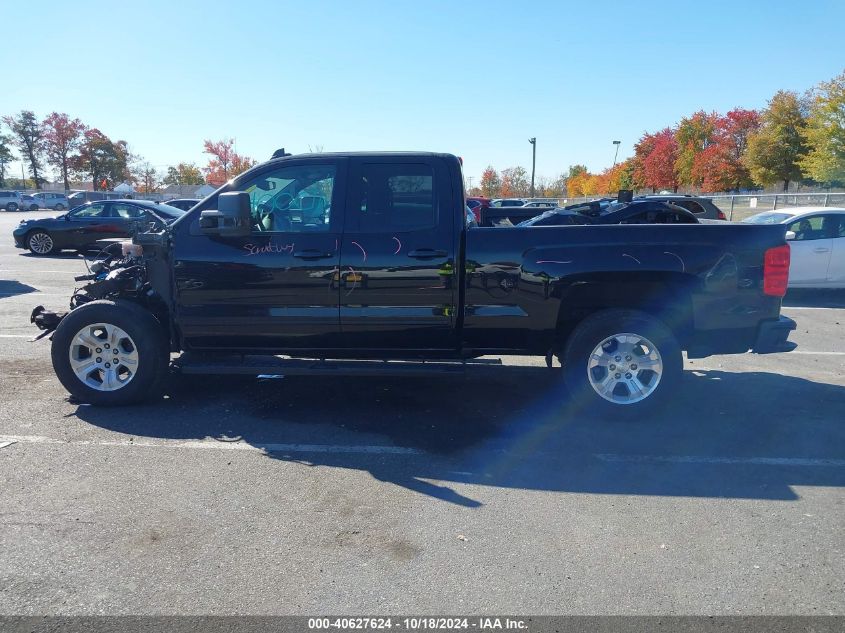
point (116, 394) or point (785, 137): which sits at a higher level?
point (785, 137)

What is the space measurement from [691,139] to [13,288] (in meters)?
62.4

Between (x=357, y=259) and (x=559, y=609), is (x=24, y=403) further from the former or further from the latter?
(x=559, y=609)

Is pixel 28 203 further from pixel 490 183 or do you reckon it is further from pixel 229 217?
pixel 229 217

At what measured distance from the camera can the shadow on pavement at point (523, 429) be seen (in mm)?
4430

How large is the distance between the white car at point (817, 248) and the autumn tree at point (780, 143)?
3739 cm

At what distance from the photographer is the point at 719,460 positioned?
4.73 meters

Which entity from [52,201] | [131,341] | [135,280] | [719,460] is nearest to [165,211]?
[135,280]

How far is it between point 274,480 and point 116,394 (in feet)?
6.96

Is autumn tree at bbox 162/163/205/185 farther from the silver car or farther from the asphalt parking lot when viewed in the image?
the asphalt parking lot

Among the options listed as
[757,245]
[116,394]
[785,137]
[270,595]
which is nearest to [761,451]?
[757,245]

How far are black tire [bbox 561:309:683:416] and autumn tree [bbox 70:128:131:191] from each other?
280ft

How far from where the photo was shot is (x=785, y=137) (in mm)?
45125

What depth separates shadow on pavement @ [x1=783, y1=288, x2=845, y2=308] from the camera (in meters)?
11.4

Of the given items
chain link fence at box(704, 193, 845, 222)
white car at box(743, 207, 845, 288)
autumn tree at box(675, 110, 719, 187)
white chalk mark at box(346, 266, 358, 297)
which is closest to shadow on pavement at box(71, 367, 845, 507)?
white chalk mark at box(346, 266, 358, 297)
